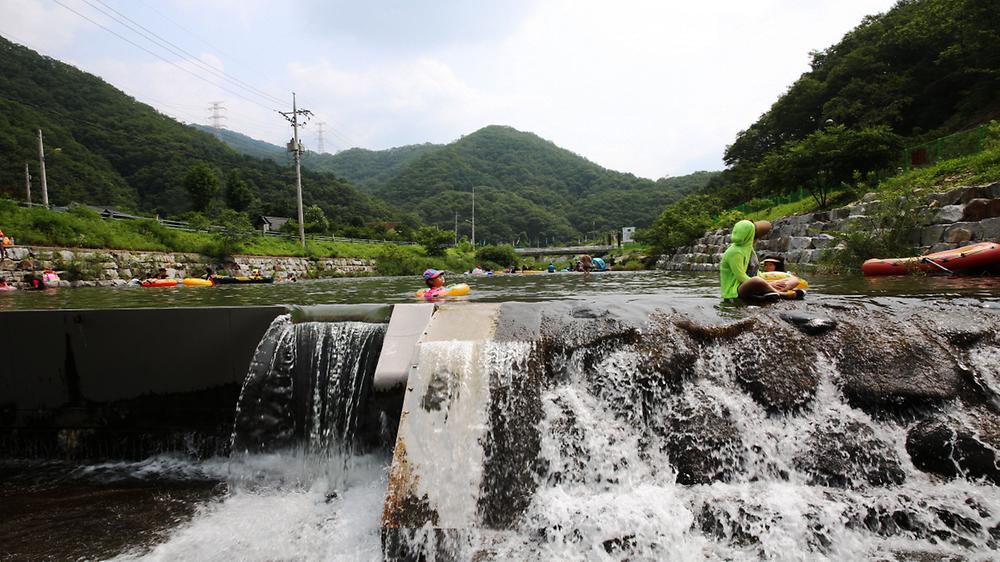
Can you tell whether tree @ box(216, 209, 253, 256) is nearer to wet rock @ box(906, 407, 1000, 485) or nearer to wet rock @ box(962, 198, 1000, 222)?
wet rock @ box(906, 407, 1000, 485)

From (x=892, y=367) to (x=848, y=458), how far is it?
0.97 metres

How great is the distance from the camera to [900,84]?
98.7ft

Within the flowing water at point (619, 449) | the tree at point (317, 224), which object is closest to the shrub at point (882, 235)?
the flowing water at point (619, 449)

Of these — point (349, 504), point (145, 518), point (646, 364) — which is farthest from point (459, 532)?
point (145, 518)

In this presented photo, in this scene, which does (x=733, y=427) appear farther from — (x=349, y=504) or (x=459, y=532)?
(x=349, y=504)

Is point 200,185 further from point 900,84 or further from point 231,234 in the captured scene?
point 900,84

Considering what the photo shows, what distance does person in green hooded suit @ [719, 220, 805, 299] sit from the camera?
5.41m

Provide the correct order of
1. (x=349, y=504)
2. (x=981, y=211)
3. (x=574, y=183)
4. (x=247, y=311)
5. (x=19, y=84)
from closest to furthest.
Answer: (x=349, y=504)
(x=247, y=311)
(x=981, y=211)
(x=19, y=84)
(x=574, y=183)

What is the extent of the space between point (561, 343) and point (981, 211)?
41.2 feet

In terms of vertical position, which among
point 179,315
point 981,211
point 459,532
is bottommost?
point 459,532

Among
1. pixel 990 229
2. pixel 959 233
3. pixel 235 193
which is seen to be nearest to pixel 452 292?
Answer: pixel 959 233

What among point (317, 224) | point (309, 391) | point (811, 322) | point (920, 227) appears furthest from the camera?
point (317, 224)

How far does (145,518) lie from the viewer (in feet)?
12.2

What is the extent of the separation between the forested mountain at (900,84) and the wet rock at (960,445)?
69.3 ft
